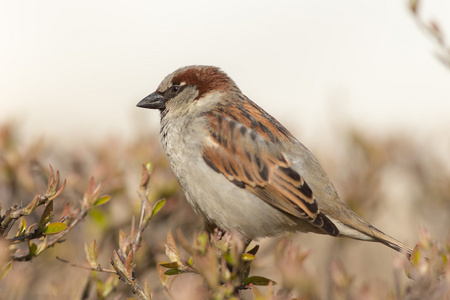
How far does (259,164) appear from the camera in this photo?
3.31 meters

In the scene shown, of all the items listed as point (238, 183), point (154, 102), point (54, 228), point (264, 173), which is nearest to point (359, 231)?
point (264, 173)

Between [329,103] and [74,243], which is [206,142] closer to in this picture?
[74,243]

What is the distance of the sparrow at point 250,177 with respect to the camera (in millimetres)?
3211

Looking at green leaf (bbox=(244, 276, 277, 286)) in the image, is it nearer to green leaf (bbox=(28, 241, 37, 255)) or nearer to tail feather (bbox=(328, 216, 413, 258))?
green leaf (bbox=(28, 241, 37, 255))

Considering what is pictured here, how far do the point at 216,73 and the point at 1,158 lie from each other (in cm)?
139

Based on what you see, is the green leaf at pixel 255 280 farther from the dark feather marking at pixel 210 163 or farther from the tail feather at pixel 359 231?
the tail feather at pixel 359 231

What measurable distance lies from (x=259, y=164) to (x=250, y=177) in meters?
0.10

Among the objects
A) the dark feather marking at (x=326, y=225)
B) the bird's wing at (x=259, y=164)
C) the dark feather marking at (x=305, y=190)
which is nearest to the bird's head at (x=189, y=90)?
the bird's wing at (x=259, y=164)

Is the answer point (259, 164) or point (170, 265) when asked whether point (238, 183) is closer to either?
point (259, 164)

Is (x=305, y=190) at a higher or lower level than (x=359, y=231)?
higher

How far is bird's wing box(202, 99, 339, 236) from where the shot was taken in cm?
322

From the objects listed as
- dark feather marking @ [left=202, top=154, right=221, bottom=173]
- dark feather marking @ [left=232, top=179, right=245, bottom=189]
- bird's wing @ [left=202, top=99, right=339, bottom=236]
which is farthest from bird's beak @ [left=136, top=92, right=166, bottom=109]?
dark feather marking @ [left=232, top=179, right=245, bottom=189]

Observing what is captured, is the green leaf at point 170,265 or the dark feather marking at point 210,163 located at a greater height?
the dark feather marking at point 210,163

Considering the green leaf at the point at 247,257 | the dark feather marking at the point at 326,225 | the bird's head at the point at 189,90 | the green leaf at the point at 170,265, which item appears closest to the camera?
the green leaf at the point at 170,265
